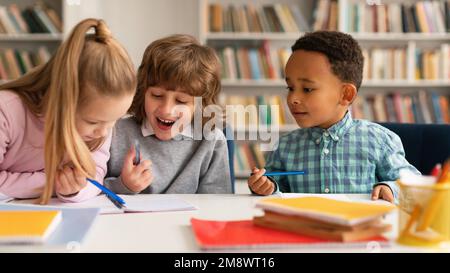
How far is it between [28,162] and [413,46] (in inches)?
126

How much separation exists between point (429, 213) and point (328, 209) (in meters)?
0.15

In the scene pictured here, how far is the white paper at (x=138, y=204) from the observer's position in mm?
1126

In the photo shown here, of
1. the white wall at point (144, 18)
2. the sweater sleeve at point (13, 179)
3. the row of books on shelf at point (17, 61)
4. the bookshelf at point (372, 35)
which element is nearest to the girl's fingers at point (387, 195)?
the sweater sleeve at point (13, 179)

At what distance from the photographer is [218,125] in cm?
183

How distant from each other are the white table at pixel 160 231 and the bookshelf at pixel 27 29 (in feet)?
9.68

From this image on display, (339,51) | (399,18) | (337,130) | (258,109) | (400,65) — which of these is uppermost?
(399,18)

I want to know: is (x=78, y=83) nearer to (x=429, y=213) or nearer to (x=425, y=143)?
(x=429, y=213)

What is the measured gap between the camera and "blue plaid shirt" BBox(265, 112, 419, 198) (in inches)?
63.9

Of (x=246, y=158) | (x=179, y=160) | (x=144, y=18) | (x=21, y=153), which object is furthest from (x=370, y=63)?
(x=21, y=153)

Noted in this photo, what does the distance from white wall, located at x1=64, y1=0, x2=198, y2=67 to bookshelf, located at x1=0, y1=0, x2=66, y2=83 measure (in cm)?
20

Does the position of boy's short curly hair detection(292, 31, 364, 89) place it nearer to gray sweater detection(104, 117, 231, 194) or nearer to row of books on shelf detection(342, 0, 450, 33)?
gray sweater detection(104, 117, 231, 194)

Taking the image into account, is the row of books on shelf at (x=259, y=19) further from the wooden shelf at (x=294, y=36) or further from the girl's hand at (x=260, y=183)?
the girl's hand at (x=260, y=183)

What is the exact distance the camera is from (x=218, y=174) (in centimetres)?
175

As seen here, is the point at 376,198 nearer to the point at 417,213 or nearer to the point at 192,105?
the point at 417,213
